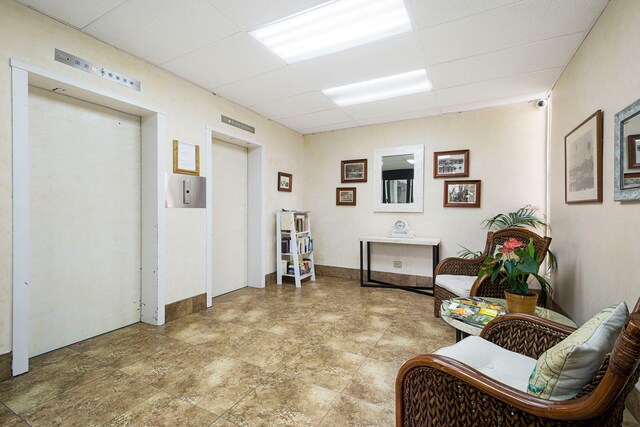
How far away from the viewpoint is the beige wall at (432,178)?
3.79 metres

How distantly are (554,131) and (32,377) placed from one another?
541 cm

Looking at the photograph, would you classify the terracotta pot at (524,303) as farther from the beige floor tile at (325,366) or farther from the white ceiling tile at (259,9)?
the white ceiling tile at (259,9)

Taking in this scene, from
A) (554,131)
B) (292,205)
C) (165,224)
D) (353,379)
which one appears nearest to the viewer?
(353,379)

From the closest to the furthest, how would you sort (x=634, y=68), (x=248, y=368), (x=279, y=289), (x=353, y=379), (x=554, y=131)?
(x=634, y=68) < (x=353, y=379) < (x=248, y=368) < (x=554, y=131) < (x=279, y=289)

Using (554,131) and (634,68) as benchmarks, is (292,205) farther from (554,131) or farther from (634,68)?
(634,68)

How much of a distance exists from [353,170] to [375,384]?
3567mm

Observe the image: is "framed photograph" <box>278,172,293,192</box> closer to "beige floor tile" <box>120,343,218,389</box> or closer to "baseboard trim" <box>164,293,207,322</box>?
"baseboard trim" <box>164,293,207,322</box>

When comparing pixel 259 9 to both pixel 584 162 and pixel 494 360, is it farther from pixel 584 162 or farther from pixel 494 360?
pixel 584 162

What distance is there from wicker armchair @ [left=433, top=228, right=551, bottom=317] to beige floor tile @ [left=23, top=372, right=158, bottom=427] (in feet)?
8.68

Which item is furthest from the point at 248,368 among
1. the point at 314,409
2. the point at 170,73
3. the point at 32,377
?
the point at 170,73

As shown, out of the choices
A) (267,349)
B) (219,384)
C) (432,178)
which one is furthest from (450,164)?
(219,384)

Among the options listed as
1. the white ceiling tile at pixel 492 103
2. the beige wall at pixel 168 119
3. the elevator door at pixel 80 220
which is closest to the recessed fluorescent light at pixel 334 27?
the beige wall at pixel 168 119

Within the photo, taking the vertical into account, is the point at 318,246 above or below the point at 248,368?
above

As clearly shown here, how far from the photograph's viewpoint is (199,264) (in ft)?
11.1
